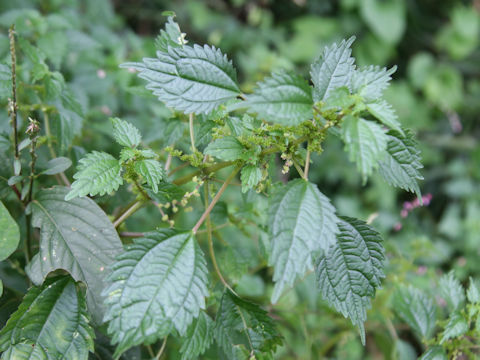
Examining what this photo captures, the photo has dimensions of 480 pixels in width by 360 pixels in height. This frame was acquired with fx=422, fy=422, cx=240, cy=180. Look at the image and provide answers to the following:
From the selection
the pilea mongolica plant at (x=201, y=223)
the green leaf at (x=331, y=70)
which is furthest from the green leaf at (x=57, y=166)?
the green leaf at (x=331, y=70)

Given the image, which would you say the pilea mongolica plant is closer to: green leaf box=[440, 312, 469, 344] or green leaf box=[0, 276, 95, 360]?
green leaf box=[0, 276, 95, 360]

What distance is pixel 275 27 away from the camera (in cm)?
Answer: 352

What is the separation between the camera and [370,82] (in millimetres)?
827

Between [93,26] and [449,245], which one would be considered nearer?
[93,26]

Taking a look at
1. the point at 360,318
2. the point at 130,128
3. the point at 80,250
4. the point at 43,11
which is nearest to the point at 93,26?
the point at 43,11

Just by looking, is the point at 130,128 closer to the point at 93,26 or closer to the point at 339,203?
the point at 93,26

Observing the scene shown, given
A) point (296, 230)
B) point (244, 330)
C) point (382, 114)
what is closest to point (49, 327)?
point (244, 330)

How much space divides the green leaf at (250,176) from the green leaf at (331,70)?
186mm

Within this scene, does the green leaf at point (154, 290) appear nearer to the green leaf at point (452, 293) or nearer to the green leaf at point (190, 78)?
the green leaf at point (190, 78)

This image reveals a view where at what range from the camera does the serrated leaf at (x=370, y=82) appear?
78 cm

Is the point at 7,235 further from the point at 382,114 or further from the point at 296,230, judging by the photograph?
the point at 382,114

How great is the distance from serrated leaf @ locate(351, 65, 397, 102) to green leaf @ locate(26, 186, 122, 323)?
56 cm

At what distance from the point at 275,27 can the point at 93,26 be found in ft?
5.75

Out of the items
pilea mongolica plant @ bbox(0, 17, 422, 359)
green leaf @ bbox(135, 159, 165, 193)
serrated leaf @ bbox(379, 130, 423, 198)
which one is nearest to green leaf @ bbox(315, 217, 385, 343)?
pilea mongolica plant @ bbox(0, 17, 422, 359)
